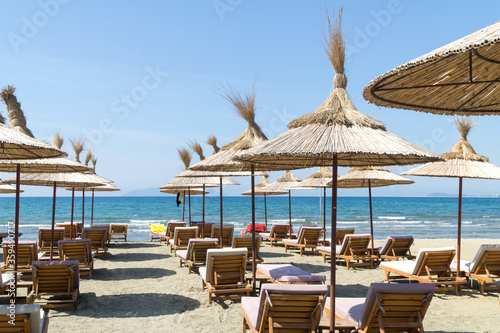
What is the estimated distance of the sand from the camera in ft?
17.3

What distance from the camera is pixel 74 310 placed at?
5.93 m

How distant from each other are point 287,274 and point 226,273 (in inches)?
39.4

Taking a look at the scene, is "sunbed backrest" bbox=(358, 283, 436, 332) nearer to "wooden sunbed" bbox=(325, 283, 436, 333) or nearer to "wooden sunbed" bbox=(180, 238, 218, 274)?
"wooden sunbed" bbox=(325, 283, 436, 333)

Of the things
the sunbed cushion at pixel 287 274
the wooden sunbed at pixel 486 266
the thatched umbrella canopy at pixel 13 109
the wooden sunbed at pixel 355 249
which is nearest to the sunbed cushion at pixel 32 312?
the sunbed cushion at pixel 287 274

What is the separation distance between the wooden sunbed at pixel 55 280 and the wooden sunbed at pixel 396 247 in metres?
6.49

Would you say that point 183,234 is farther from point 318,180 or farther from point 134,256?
point 318,180

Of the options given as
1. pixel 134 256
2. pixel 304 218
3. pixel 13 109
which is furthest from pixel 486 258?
pixel 304 218

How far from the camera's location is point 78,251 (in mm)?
8312

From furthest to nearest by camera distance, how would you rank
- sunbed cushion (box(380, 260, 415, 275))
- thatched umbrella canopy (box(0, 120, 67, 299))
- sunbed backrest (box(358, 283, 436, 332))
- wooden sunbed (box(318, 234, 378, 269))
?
wooden sunbed (box(318, 234, 378, 269)) → sunbed cushion (box(380, 260, 415, 275)) → thatched umbrella canopy (box(0, 120, 67, 299)) → sunbed backrest (box(358, 283, 436, 332))

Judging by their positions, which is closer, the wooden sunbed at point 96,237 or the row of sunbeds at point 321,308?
the row of sunbeds at point 321,308

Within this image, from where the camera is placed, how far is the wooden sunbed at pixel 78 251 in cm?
816

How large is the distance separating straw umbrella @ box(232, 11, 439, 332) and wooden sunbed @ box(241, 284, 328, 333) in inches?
6.5

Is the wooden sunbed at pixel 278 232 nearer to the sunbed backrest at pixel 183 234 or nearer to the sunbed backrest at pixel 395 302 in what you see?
the sunbed backrest at pixel 183 234

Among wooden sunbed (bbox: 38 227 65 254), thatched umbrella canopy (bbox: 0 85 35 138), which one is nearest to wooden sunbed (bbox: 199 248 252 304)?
thatched umbrella canopy (bbox: 0 85 35 138)
